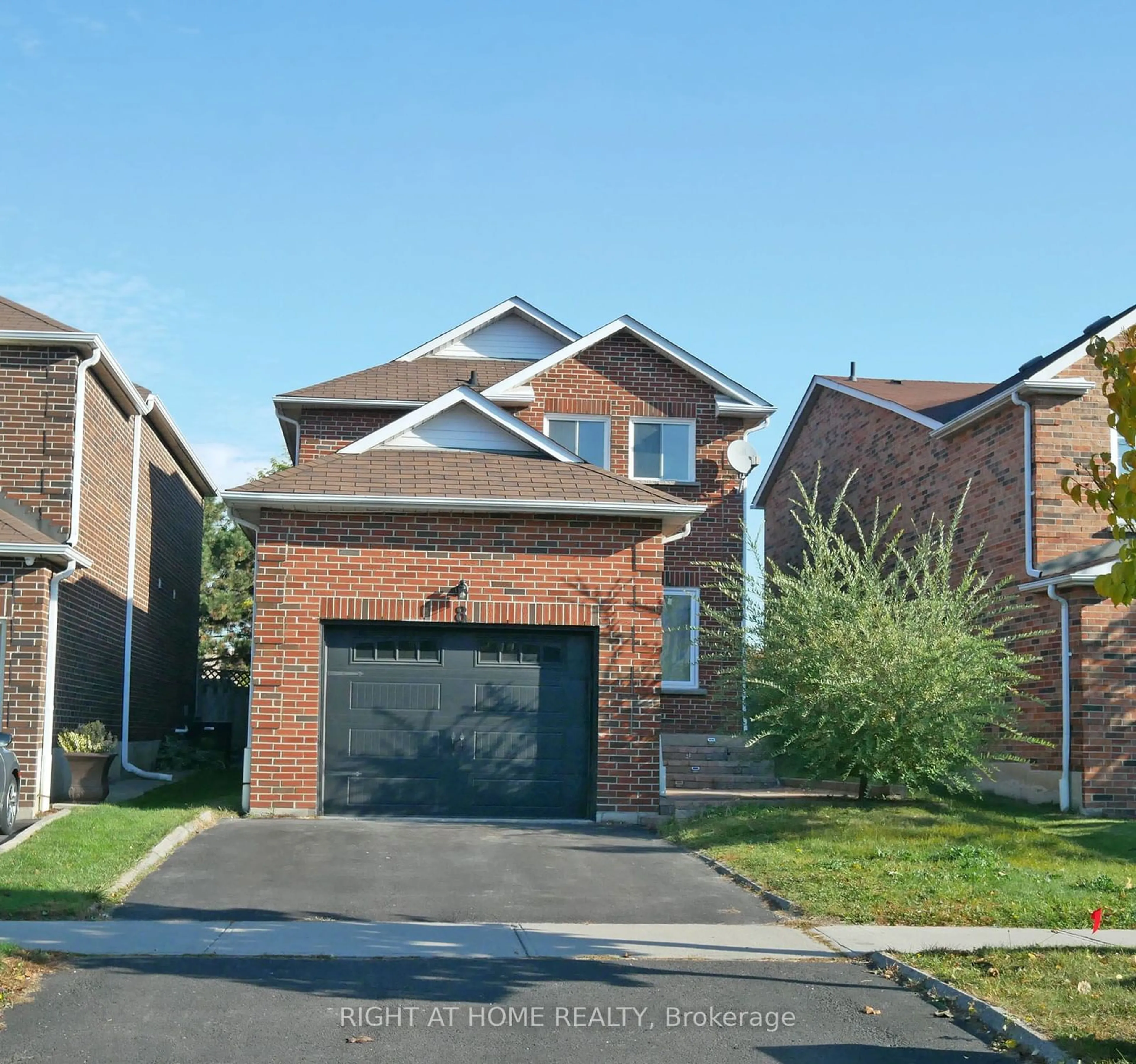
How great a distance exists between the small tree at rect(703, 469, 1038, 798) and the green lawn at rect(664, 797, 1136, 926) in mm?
683

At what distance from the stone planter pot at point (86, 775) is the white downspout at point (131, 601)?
358 centimetres

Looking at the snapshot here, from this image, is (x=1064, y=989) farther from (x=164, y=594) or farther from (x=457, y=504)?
(x=164, y=594)

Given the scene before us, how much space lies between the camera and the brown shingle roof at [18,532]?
1577cm

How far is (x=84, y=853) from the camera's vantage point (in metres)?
12.2

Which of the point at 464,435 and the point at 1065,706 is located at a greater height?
the point at 464,435

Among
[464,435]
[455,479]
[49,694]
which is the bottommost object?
[49,694]

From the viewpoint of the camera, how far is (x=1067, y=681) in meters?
17.2

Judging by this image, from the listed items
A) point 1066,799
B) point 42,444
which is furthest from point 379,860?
point 1066,799

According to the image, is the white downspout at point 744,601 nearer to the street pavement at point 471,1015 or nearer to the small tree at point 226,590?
the street pavement at point 471,1015

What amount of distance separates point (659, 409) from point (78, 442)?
9653mm

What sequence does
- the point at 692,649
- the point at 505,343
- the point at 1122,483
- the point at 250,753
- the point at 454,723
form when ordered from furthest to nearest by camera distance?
the point at 505,343 → the point at 692,649 → the point at 454,723 → the point at 250,753 → the point at 1122,483

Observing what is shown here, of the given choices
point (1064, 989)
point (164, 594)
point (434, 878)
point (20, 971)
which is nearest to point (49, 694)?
point (434, 878)

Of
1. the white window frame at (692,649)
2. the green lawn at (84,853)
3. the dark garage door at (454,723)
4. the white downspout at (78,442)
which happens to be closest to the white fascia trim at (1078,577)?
the white window frame at (692,649)

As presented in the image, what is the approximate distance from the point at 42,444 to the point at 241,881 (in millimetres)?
7725
